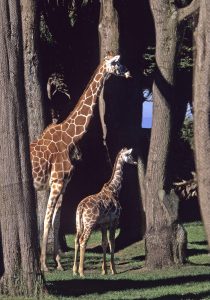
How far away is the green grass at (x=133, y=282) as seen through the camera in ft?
35.5

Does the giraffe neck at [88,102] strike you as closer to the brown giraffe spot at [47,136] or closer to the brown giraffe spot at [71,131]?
the brown giraffe spot at [71,131]

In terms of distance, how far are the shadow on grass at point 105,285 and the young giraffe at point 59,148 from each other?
1956 millimetres

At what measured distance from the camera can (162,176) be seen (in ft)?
45.6

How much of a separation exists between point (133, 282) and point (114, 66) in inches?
170

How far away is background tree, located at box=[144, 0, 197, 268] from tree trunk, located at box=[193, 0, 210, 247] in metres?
9.11

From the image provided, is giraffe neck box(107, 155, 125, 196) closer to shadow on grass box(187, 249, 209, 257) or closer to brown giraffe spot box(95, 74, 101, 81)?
brown giraffe spot box(95, 74, 101, 81)

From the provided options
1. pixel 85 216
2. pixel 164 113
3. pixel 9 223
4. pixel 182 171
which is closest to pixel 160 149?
pixel 164 113

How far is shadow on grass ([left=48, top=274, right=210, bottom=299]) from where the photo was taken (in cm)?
1109

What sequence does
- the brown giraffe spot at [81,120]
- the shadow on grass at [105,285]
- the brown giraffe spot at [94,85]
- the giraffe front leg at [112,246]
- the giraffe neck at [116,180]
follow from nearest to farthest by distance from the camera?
1. the shadow on grass at [105,285]
2. the giraffe front leg at [112,246]
3. the giraffe neck at [116,180]
4. the brown giraffe spot at [81,120]
5. the brown giraffe spot at [94,85]

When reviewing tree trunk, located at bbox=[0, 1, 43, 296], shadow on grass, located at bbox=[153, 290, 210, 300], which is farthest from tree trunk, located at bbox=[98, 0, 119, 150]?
shadow on grass, located at bbox=[153, 290, 210, 300]

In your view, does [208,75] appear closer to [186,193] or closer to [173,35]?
[173,35]

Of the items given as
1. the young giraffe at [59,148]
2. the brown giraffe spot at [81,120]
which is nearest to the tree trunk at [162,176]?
the young giraffe at [59,148]

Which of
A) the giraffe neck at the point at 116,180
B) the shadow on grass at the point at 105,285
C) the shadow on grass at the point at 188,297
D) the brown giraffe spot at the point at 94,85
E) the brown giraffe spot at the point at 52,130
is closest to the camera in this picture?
the shadow on grass at the point at 188,297

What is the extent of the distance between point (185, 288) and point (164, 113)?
3.17 meters
